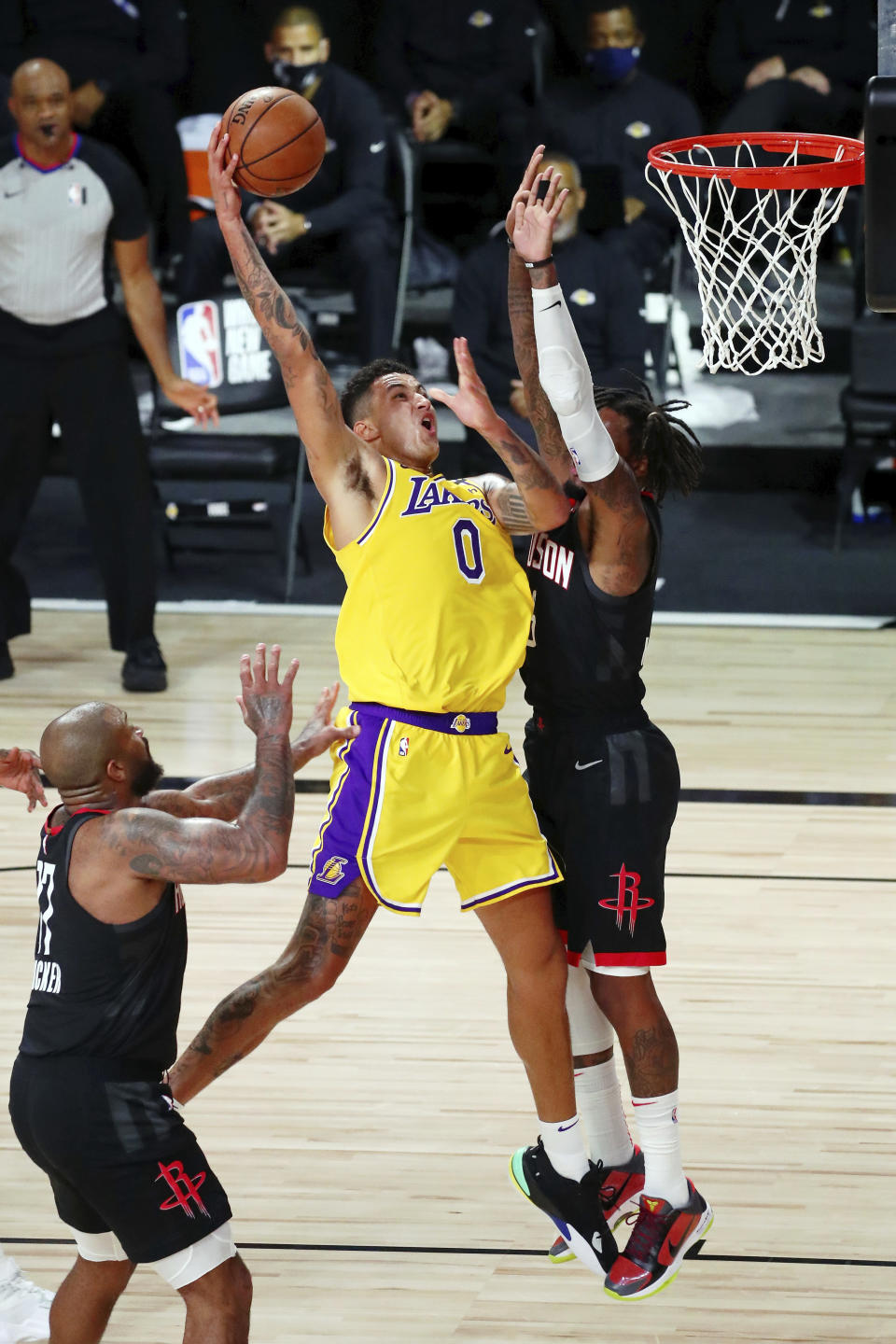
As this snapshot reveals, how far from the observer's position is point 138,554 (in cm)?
805

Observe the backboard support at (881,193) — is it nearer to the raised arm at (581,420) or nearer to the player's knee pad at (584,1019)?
the raised arm at (581,420)

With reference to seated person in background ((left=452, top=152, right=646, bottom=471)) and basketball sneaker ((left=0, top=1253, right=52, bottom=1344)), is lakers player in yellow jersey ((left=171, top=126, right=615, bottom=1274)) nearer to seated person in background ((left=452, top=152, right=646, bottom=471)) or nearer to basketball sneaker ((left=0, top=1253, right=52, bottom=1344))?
basketball sneaker ((left=0, top=1253, right=52, bottom=1344))

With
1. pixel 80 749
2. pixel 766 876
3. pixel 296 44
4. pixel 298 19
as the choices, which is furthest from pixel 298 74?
pixel 80 749

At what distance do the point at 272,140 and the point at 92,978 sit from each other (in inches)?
76.6

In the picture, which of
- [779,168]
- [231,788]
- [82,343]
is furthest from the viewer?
[82,343]

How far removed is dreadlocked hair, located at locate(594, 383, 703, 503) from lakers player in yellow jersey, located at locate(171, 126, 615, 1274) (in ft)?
0.78

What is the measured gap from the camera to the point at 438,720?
3.56m

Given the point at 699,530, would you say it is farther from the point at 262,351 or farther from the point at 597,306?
the point at 262,351

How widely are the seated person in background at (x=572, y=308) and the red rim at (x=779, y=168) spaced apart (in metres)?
4.91

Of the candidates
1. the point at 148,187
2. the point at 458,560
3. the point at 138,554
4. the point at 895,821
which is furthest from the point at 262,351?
the point at 458,560

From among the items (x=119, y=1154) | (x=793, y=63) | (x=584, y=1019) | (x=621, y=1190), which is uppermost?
(x=793, y=63)

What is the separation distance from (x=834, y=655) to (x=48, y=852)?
6.36 metres

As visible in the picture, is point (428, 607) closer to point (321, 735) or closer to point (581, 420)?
point (321, 735)

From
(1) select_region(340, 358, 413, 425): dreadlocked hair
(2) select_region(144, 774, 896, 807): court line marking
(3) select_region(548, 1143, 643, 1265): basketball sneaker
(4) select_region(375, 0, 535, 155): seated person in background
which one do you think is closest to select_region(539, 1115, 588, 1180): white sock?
(3) select_region(548, 1143, 643, 1265): basketball sneaker
